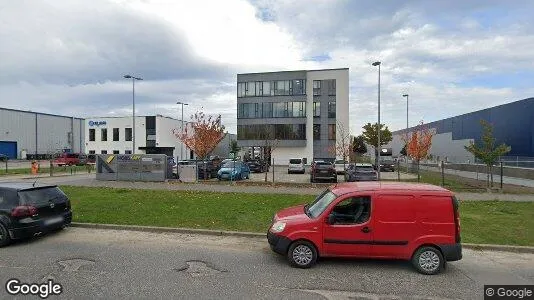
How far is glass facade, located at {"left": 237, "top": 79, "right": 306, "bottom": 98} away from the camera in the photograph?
189 feet

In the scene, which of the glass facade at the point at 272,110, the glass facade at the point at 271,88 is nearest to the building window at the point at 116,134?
the glass facade at the point at 272,110

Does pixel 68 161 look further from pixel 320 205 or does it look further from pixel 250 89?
pixel 320 205

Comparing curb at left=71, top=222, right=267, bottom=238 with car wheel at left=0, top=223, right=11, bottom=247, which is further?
curb at left=71, top=222, right=267, bottom=238

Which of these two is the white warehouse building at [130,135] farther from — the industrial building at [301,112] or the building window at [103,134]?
the industrial building at [301,112]

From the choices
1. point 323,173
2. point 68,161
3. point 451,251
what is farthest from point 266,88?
point 451,251

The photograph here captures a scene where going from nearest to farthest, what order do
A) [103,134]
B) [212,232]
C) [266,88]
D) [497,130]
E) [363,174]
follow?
[212,232]
[363,174]
[497,130]
[266,88]
[103,134]

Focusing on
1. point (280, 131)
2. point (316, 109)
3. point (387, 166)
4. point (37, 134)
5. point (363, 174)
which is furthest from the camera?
point (37, 134)

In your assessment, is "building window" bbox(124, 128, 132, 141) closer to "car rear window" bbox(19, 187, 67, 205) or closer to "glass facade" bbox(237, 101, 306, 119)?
"glass facade" bbox(237, 101, 306, 119)

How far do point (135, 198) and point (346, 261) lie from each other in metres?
10.1

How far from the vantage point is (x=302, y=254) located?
6.66 meters

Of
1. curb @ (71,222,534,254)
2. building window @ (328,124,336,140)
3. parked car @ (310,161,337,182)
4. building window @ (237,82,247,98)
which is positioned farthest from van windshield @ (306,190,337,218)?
building window @ (237,82,247,98)

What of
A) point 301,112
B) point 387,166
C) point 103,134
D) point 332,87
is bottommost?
point 387,166

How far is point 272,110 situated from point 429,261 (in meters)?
52.4

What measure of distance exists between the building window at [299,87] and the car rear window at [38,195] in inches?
1985
